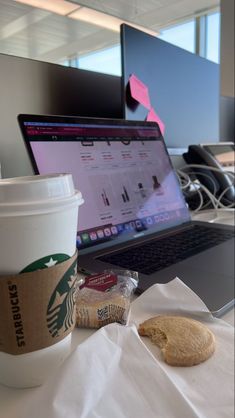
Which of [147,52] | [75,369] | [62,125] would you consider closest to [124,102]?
[147,52]

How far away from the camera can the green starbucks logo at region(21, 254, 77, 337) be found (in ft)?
0.92

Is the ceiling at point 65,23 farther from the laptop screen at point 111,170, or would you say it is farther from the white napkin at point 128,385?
the white napkin at point 128,385

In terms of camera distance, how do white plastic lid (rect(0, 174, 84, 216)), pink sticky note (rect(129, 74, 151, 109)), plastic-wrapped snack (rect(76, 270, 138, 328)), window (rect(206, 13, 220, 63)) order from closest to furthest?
1. white plastic lid (rect(0, 174, 84, 216))
2. plastic-wrapped snack (rect(76, 270, 138, 328))
3. pink sticky note (rect(129, 74, 151, 109))
4. window (rect(206, 13, 220, 63))

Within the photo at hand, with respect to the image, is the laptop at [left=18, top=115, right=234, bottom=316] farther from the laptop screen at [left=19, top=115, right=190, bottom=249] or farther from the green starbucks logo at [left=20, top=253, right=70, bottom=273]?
the green starbucks logo at [left=20, top=253, right=70, bottom=273]

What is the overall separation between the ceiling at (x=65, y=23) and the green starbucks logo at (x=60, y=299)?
60cm

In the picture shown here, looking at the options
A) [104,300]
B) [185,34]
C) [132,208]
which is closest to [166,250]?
[132,208]

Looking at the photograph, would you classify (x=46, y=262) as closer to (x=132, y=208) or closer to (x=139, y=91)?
(x=132, y=208)

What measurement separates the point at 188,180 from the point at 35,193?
37.6 inches

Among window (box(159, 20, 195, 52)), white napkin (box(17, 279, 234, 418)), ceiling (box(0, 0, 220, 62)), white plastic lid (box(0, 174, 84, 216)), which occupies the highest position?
window (box(159, 20, 195, 52))

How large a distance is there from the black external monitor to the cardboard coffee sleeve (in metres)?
0.74

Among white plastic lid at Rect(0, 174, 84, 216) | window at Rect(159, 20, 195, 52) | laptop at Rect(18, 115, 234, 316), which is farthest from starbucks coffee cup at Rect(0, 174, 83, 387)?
window at Rect(159, 20, 195, 52)

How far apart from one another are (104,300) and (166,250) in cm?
27

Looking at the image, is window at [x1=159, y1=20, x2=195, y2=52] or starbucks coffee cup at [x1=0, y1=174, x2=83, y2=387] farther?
window at [x1=159, y1=20, x2=195, y2=52]

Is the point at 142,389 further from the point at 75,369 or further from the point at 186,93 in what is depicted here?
the point at 186,93
